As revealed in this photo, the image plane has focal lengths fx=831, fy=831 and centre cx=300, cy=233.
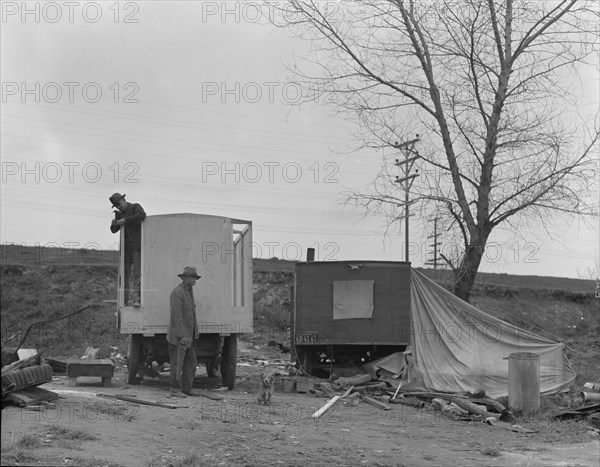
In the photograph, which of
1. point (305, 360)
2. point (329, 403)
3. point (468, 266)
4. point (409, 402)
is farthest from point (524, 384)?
point (468, 266)

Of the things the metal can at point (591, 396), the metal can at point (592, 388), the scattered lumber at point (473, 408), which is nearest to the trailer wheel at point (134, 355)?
the scattered lumber at point (473, 408)

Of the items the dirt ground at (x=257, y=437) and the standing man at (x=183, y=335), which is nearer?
the dirt ground at (x=257, y=437)

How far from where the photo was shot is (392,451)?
9773 mm

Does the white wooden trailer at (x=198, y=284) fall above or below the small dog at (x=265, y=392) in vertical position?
above

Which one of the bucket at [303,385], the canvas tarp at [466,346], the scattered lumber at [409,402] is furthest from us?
the canvas tarp at [466,346]

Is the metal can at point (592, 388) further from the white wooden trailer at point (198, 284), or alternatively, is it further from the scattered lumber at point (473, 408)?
the white wooden trailer at point (198, 284)

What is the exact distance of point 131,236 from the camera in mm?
14508

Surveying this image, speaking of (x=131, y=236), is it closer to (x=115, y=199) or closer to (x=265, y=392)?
(x=115, y=199)

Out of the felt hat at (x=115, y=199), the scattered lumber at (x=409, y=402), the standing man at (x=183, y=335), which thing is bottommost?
the scattered lumber at (x=409, y=402)

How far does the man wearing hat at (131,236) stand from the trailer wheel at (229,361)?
1857mm

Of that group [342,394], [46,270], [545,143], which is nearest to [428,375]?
[342,394]

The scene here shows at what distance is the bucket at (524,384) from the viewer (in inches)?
546

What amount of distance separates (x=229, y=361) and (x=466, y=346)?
5.66 meters

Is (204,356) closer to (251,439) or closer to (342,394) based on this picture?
(342,394)
